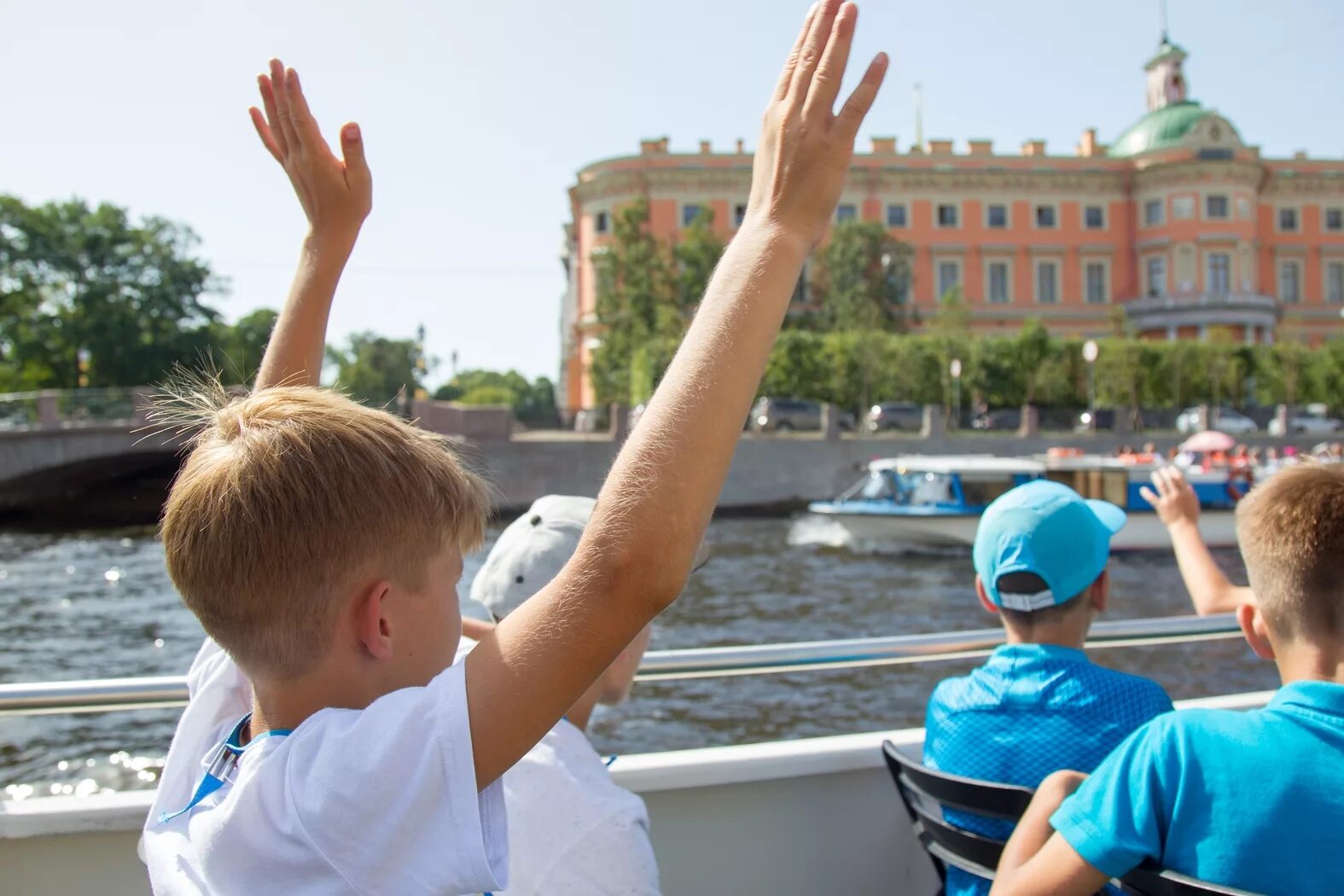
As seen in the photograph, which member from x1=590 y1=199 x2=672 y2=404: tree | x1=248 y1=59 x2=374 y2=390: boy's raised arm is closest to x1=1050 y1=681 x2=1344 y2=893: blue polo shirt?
x1=248 y1=59 x2=374 y2=390: boy's raised arm

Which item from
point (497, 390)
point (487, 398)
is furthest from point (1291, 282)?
point (497, 390)

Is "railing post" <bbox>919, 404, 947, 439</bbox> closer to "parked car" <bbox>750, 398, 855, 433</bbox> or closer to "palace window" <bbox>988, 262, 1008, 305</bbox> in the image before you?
"parked car" <bbox>750, 398, 855, 433</bbox>

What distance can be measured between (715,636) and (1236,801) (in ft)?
41.9

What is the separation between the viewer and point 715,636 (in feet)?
46.6

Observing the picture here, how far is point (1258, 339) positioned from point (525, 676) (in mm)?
65974

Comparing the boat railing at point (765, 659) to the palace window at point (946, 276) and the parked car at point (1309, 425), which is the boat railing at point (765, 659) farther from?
the palace window at point (946, 276)

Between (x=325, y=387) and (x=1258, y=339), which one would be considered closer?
(x=325, y=387)

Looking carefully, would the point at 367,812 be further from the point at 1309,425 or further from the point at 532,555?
the point at 1309,425

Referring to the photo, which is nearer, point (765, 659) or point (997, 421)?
point (765, 659)

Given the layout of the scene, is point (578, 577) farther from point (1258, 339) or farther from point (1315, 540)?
point (1258, 339)

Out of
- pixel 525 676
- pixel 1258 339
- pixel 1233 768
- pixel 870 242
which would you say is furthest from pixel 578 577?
pixel 1258 339

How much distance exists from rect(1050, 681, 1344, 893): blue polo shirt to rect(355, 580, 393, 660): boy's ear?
1.03 m

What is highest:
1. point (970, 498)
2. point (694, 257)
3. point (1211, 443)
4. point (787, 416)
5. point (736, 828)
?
point (694, 257)

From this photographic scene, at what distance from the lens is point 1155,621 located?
298cm
